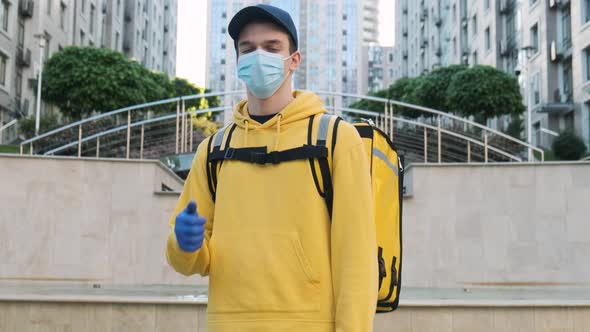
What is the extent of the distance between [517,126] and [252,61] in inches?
1181

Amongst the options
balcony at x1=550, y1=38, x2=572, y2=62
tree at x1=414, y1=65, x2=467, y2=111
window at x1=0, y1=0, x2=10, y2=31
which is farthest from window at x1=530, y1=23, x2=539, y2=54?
window at x1=0, y1=0, x2=10, y2=31

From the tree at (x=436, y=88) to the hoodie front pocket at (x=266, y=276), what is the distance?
34678mm

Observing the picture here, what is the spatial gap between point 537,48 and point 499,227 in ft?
86.1

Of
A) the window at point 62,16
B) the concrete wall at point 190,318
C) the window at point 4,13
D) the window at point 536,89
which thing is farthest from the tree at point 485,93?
the concrete wall at point 190,318

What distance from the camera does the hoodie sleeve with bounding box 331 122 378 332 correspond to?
108 inches

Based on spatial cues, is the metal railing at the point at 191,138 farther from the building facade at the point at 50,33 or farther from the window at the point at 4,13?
the window at the point at 4,13

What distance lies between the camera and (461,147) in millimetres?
17859

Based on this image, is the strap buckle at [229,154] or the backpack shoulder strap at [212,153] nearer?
the strap buckle at [229,154]

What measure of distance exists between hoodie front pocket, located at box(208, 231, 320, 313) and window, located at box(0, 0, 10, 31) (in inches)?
1248

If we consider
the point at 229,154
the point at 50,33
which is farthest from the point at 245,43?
the point at 50,33

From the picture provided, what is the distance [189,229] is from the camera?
271cm

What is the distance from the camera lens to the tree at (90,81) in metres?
29.9

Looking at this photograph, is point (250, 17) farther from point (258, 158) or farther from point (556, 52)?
point (556, 52)

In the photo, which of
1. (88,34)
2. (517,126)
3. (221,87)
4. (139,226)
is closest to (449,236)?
(139,226)
